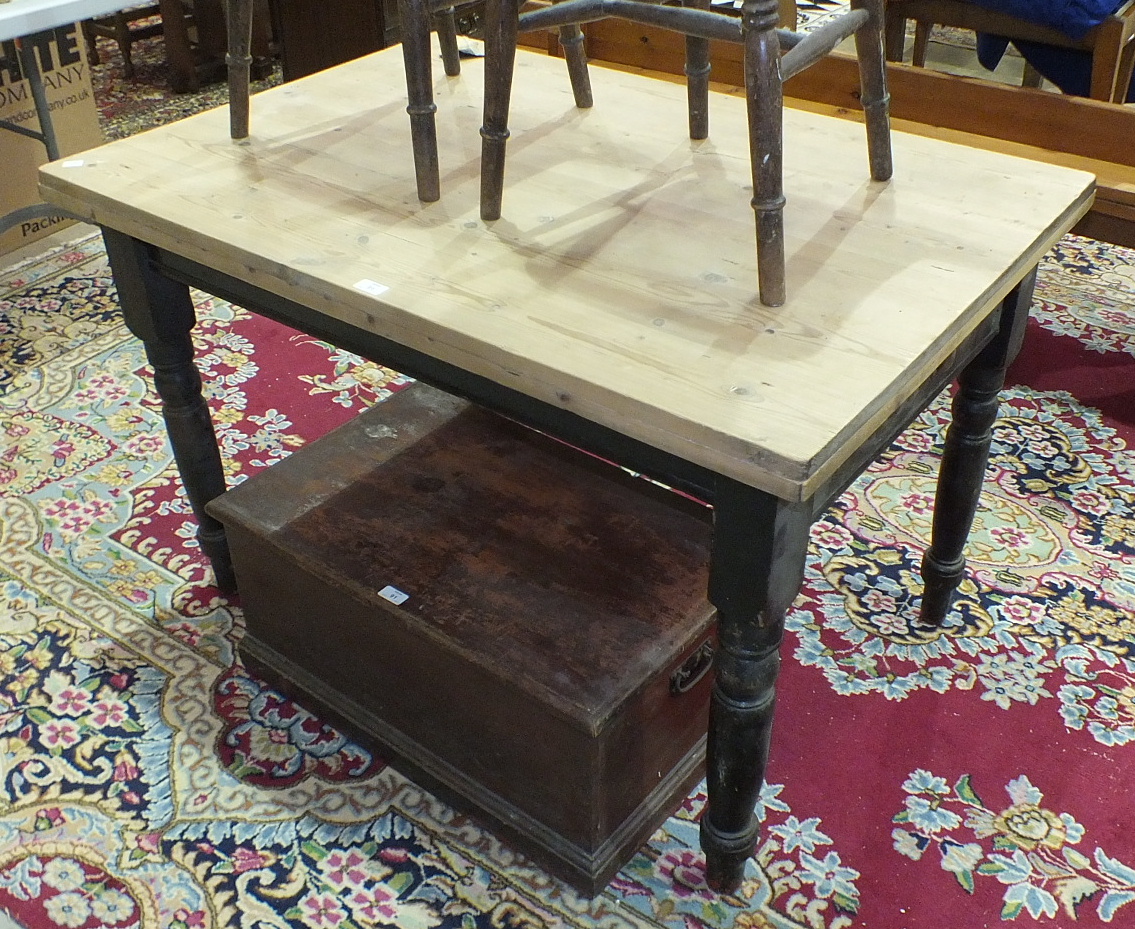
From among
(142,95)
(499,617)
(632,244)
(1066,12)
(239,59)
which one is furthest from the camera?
(142,95)

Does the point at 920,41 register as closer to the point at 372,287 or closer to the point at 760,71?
the point at 760,71

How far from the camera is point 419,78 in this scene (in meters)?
1.26

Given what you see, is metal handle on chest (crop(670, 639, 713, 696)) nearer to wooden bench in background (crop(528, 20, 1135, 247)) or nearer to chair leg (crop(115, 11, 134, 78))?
wooden bench in background (crop(528, 20, 1135, 247))

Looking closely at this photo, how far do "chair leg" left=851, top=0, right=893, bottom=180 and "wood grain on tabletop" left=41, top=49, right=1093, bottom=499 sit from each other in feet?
0.11

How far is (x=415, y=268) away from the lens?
1.17 meters

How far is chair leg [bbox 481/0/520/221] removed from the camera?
1.21 meters

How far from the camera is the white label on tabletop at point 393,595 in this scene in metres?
1.36

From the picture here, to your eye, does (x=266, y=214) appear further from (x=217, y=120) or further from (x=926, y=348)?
(x=926, y=348)

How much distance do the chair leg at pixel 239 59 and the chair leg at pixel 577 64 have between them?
0.42m

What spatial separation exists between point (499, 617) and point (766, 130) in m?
0.65

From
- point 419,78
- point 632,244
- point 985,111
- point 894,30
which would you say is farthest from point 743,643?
point 894,30

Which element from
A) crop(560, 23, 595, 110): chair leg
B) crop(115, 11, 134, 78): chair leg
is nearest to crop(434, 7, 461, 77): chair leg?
crop(560, 23, 595, 110): chair leg

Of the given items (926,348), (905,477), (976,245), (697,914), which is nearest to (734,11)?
(905,477)

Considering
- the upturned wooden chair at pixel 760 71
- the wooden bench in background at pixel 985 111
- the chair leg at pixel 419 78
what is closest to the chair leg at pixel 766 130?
the upturned wooden chair at pixel 760 71
